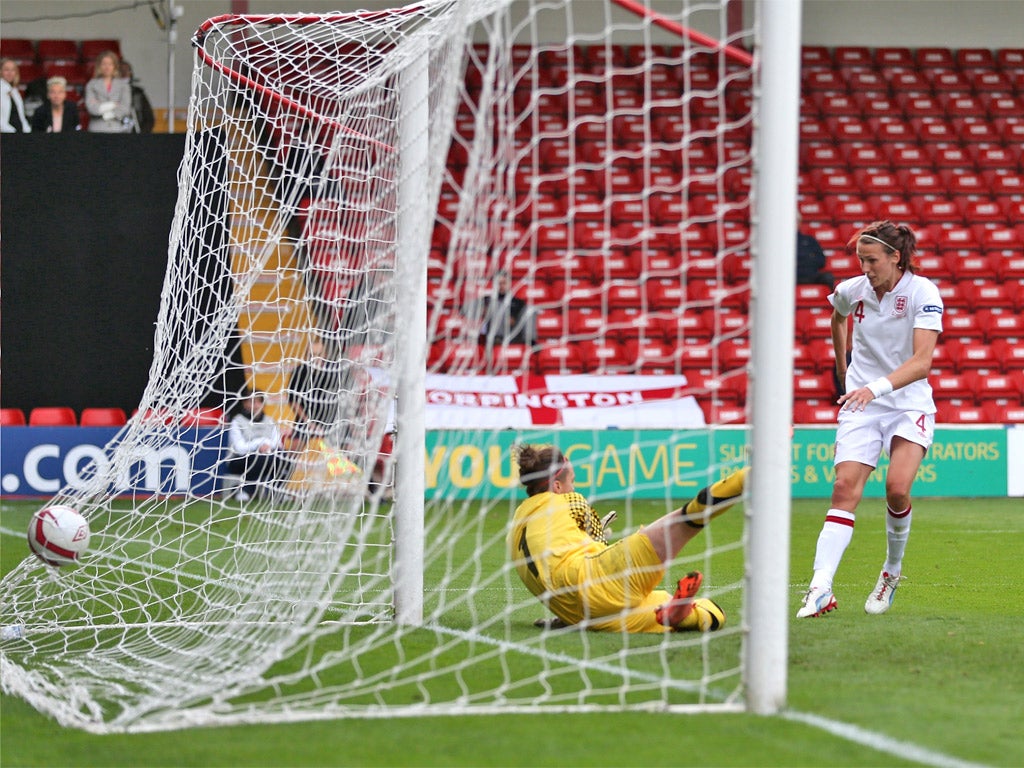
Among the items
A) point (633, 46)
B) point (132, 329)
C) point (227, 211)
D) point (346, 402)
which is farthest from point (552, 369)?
point (346, 402)

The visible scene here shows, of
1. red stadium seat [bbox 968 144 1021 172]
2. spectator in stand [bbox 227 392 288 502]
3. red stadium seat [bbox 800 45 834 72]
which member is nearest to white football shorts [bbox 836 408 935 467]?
spectator in stand [bbox 227 392 288 502]

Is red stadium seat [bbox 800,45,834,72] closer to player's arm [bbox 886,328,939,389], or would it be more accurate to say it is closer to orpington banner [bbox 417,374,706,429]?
orpington banner [bbox 417,374,706,429]

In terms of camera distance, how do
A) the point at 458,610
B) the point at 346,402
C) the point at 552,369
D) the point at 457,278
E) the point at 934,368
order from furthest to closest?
the point at 934,368
the point at 552,369
the point at 458,610
the point at 346,402
the point at 457,278

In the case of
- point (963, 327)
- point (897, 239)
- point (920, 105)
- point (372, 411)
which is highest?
point (920, 105)

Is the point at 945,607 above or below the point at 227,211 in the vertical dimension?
below

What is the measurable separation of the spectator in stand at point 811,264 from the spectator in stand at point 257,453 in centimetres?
1041

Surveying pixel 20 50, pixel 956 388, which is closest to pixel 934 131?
pixel 956 388

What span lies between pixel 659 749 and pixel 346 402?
256cm

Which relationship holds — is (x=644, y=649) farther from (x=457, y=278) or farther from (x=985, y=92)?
(x=985, y=92)

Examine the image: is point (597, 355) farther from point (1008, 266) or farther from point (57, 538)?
point (57, 538)

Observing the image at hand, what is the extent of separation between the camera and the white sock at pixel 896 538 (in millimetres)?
6359

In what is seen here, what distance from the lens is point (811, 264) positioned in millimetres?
16781

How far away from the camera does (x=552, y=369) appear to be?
51.0 feet

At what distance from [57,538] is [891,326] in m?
3.81
